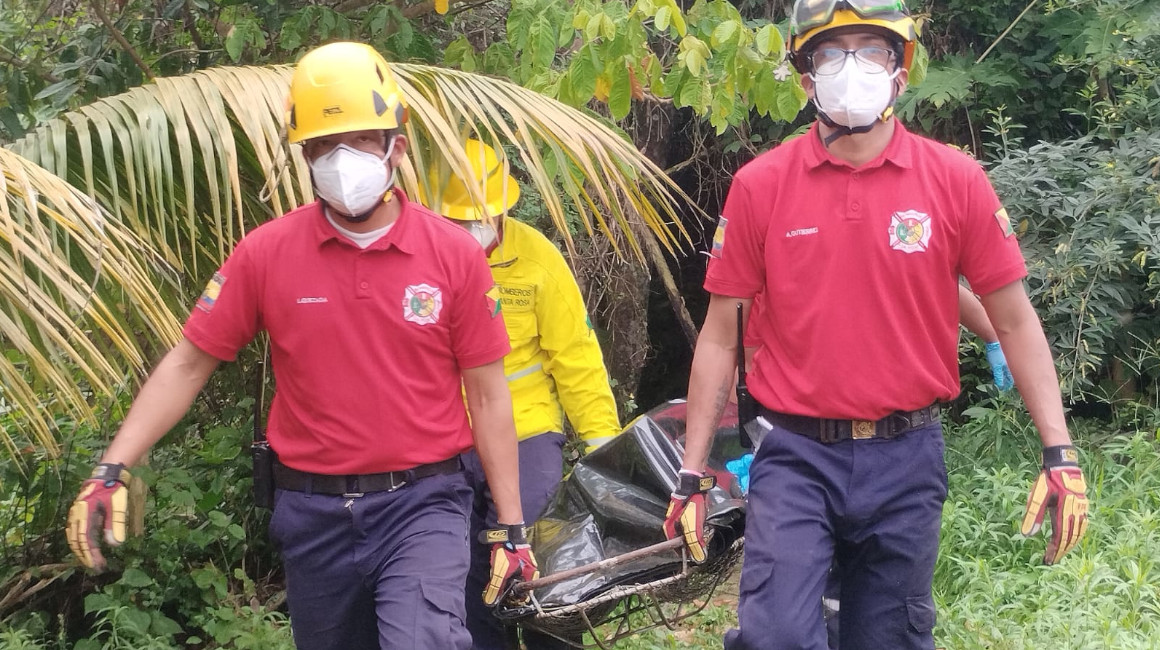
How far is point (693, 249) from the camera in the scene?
16.9ft

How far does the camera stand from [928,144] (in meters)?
3.17

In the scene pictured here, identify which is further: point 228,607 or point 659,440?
point 228,607

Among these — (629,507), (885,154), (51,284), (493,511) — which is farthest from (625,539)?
(51,284)

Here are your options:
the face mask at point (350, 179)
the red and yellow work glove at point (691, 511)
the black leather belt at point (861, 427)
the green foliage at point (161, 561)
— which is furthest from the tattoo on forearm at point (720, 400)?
the green foliage at point (161, 561)

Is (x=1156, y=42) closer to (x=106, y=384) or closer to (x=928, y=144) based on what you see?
(x=928, y=144)

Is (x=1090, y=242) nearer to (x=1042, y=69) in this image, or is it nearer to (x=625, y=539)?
(x=1042, y=69)

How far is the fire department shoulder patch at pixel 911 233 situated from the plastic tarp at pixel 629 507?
1.02 metres

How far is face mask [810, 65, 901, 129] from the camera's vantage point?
3.05 metres

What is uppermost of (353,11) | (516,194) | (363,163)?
(353,11)

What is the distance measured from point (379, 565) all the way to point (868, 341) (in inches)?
55.5

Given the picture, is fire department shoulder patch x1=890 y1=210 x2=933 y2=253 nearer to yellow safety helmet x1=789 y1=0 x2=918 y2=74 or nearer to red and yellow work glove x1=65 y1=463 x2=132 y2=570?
yellow safety helmet x1=789 y1=0 x2=918 y2=74

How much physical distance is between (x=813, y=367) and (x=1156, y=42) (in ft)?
13.1

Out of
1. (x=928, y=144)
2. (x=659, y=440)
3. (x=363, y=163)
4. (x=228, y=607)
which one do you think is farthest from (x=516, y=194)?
(x=228, y=607)

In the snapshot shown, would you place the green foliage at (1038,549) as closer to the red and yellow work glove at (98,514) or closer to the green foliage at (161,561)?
the green foliage at (161,561)
